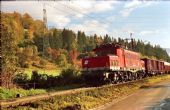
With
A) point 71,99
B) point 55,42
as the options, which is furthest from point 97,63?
point 55,42

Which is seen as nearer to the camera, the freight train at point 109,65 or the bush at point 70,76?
the freight train at point 109,65

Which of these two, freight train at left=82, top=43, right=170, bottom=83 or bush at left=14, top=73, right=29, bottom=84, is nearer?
bush at left=14, top=73, right=29, bottom=84

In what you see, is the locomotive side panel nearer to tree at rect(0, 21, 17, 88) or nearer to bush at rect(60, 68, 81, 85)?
bush at rect(60, 68, 81, 85)

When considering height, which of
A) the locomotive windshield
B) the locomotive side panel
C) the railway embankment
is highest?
the locomotive windshield

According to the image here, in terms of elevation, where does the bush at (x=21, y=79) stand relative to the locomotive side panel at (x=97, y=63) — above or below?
below

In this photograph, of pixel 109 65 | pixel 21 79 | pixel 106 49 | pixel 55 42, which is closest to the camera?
pixel 21 79

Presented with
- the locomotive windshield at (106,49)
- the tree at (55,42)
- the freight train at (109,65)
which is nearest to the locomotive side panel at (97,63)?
the freight train at (109,65)

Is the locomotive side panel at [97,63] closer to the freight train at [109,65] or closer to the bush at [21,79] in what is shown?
the freight train at [109,65]

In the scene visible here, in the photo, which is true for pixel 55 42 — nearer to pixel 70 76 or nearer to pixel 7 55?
pixel 70 76

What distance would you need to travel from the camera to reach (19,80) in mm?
31438

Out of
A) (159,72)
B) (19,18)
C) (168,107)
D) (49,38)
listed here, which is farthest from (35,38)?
(168,107)

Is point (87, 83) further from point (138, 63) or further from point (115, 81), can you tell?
point (138, 63)

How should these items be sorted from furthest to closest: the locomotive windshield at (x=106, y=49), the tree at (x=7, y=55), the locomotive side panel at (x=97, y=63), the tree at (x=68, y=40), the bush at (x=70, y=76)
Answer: the tree at (x=68, y=40) < the bush at (x=70, y=76) < the locomotive windshield at (x=106, y=49) < the locomotive side panel at (x=97, y=63) < the tree at (x=7, y=55)

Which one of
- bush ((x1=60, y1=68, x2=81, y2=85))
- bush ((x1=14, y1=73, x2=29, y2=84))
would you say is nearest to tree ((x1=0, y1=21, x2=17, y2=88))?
bush ((x1=14, y1=73, x2=29, y2=84))
